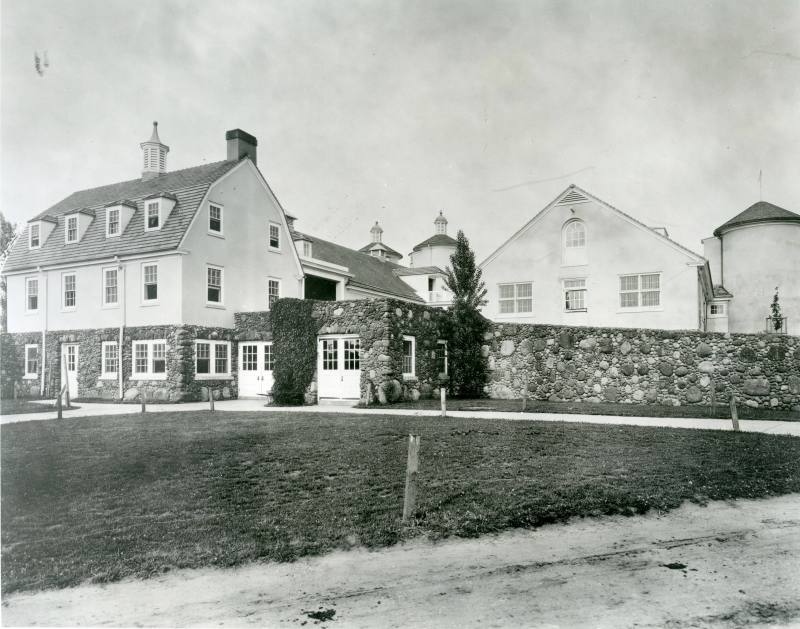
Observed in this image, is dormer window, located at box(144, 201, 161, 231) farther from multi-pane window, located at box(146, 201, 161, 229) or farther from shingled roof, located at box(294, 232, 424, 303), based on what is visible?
shingled roof, located at box(294, 232, 424, 303)

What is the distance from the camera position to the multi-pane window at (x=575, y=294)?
2588cm

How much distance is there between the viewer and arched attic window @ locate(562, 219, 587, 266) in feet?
84.9

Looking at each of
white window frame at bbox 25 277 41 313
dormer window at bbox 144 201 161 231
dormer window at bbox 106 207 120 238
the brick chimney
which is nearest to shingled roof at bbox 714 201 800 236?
the brick chimney

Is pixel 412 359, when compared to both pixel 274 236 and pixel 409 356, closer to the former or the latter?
pixel 409 356

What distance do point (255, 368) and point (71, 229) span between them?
10158 mm

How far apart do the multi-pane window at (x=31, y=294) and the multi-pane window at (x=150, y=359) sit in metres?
6.60

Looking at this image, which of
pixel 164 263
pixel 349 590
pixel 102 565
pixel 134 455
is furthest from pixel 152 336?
pixel 349 590

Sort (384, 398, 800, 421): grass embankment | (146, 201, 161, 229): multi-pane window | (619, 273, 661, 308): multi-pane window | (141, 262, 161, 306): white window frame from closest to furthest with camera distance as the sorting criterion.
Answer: (384, 398, 800, 421): grass embankment
(141, 262, 161, 306): white window frame
(146, 201, 161, 229): multi-pane window
(619, 273, 661, 308): multi-pane window

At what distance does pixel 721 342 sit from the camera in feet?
53.5

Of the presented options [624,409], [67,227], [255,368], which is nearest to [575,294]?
[624,409]

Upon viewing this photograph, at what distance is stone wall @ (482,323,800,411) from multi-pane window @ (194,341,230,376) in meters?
10.3

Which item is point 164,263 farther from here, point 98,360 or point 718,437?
point 718,437

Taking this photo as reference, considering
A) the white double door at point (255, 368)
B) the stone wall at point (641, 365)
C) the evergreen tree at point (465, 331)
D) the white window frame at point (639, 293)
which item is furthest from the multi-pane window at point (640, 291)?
the white double door at point (255, 368)

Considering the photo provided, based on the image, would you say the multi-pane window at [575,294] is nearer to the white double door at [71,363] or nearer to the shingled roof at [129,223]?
the shingled roof at [129,223]
